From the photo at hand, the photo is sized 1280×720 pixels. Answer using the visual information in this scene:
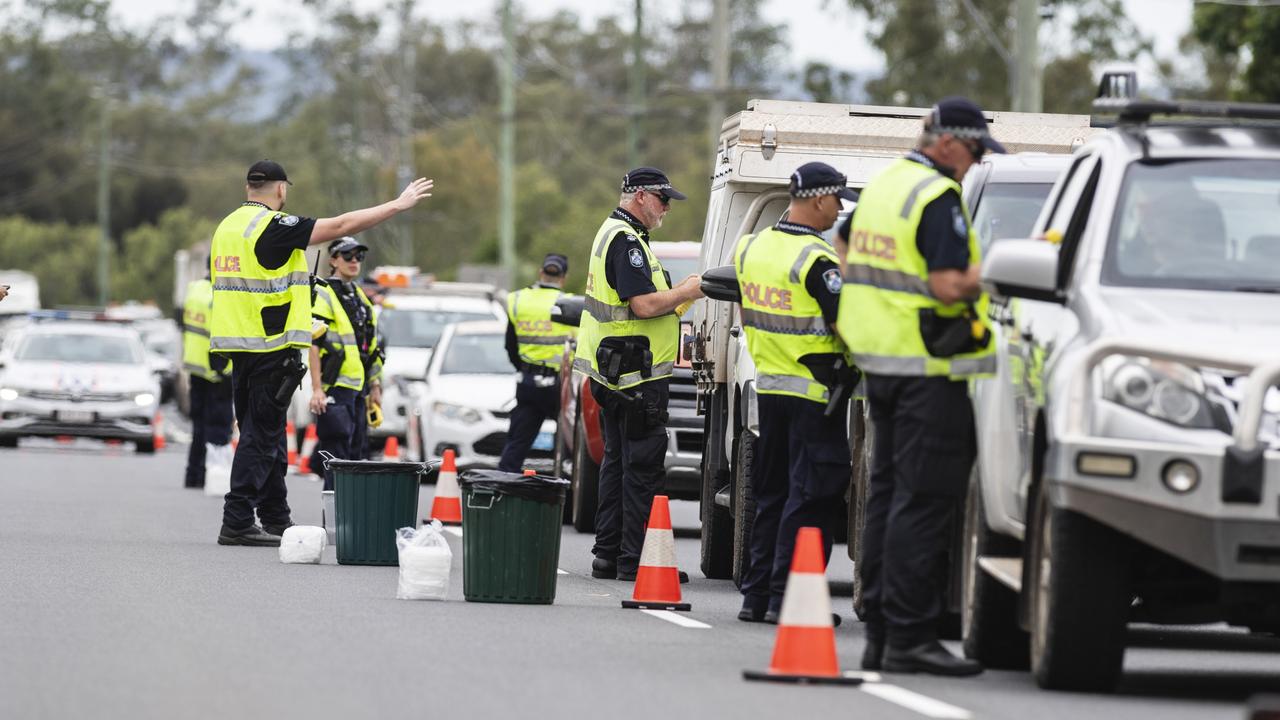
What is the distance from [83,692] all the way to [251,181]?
278 inches

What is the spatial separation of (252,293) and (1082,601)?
7.70m

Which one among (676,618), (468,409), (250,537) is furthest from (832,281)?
(468,409)

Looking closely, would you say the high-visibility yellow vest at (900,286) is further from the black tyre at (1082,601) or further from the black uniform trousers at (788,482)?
the black uniform trousers at (788,482)

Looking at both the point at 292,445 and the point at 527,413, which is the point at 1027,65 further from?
the point at 527,413

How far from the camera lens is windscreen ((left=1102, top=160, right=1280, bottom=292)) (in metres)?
9.11

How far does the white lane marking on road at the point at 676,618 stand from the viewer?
11477 mm

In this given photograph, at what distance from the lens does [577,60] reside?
10062cm

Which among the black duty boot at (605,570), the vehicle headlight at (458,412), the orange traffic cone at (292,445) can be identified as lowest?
the orange traffic cone at (292,445)

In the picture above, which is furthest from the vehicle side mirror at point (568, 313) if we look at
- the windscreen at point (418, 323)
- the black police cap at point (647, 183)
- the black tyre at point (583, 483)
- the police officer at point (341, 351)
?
the windscreen at point (418, 323)

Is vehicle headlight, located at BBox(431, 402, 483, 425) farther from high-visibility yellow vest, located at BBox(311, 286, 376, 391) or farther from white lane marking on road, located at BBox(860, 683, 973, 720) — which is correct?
white lane marking on road, located at BBox(860, 683, 973, 720)

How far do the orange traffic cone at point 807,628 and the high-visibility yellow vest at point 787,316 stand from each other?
2.23m

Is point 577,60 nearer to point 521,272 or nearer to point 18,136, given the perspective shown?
point 18,136

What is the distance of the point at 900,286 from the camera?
9461 millimetres

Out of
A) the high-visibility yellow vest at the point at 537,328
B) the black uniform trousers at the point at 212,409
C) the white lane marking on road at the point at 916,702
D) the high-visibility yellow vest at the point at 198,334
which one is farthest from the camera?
the high-visibility yellow vest at the point at 198,334
